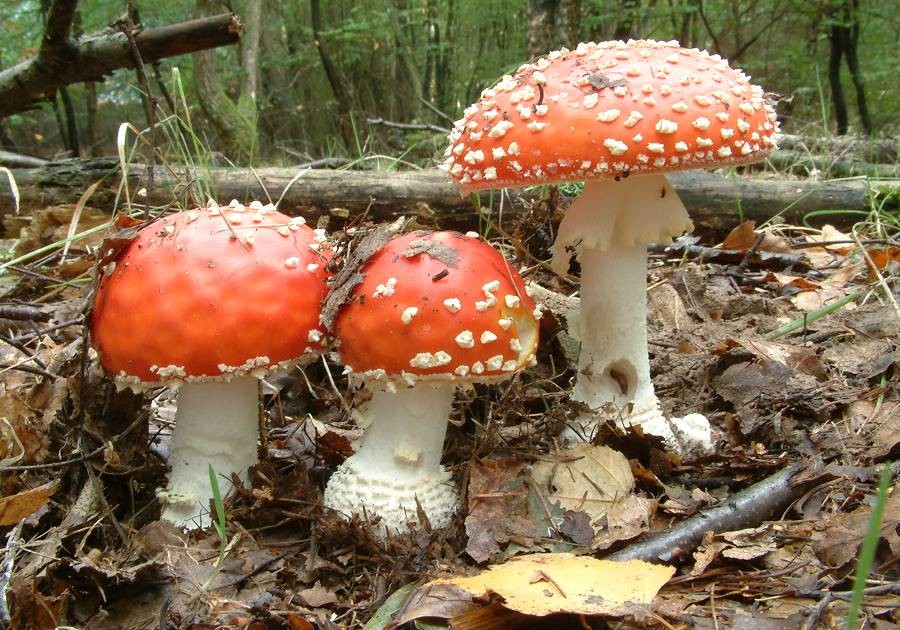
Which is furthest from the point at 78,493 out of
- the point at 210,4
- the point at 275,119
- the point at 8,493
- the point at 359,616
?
the point at 275,119

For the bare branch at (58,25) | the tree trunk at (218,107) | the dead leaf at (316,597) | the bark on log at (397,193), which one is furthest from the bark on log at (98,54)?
the tree trunk at (218,107)

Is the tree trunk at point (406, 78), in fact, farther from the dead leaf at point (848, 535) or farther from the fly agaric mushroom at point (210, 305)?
the dead leaf at point (848, 535)

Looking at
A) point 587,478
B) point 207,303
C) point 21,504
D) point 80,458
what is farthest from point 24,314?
point 587,478

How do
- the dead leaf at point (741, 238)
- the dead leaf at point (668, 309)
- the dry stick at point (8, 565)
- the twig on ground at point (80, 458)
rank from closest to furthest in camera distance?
1. the dry stick at point (8, 565)
2. the twig on ground at point (80, 458)
3. the dead leaf at point (668, 309)
4. the dead leaf at point (741, 238)

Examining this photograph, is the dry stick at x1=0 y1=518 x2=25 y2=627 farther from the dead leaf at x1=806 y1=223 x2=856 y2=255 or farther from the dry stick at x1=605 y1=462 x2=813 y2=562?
the dead leaf at x1=806 y1=223 x2=856 y2=255

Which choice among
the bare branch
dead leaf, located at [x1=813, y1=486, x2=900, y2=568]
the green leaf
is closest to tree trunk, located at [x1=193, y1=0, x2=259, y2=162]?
the bare branch

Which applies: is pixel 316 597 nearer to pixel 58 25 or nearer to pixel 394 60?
pixel 58 25

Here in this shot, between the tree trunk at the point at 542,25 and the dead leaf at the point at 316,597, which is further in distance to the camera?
the tree trunk at the point at 542,25
